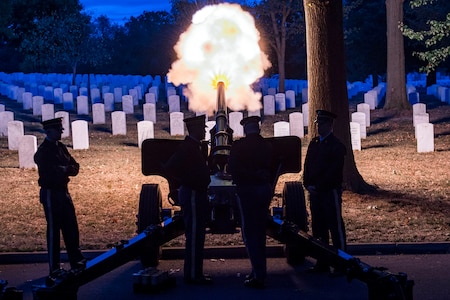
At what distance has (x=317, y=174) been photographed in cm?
1050

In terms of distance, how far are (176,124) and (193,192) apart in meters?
17.6

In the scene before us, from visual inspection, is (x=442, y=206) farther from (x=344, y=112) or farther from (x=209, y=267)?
(x=209, y=267)

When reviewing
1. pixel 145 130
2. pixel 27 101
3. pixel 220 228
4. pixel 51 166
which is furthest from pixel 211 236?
pixel 27 101

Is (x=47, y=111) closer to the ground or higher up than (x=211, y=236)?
higher up

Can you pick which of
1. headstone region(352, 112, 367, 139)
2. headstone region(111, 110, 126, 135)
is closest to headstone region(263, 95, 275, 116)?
headstone region(111, 110, 126, 135)

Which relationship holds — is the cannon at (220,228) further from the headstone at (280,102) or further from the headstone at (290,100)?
the headstone at (290,100)

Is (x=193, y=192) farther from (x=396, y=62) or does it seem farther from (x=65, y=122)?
(x=396, y=62)

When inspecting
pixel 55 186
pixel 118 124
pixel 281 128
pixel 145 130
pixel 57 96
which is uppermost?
pixel 57 96

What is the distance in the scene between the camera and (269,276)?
10.7 m

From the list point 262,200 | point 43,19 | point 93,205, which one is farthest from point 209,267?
point 43,19

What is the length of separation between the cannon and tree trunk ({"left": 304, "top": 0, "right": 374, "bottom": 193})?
12.4ft

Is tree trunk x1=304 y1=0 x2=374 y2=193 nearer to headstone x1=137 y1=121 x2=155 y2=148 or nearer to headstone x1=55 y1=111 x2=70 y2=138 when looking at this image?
headstone x1=137 y1=121 x2=155 y2=148

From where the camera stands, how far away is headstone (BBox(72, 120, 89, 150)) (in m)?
24.4

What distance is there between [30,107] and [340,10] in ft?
71.7
